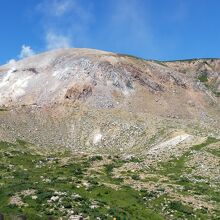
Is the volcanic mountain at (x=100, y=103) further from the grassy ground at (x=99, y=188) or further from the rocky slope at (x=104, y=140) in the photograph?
the grassy ground at (x=99, y=188)

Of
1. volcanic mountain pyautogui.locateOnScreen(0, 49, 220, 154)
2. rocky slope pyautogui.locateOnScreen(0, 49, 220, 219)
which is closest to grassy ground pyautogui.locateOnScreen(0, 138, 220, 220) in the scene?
rocky slope pyautogui.locateOnScreen(0, 49, 220, 219)

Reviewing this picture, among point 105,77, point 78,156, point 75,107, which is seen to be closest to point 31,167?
point 78,156

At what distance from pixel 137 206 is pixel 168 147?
35.3m

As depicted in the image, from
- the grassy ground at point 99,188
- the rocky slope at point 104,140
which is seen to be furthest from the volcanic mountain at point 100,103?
the grassy ground at point 99,188

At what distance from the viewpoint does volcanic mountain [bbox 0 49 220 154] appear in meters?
95.4

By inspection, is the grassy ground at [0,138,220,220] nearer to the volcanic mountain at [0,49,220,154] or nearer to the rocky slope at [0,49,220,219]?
the rocky slope at [0,49,220,219]

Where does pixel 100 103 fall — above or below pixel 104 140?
above

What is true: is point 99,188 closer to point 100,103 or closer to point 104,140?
point 104,140

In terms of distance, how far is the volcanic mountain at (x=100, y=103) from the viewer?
9544cm

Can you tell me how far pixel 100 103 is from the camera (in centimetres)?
11500

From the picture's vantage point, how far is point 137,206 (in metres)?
45.7

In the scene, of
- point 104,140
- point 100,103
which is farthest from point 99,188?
point 100,103

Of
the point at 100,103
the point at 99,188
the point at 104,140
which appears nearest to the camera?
the point at 99,188

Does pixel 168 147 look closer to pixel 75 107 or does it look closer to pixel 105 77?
pixel 75 107
